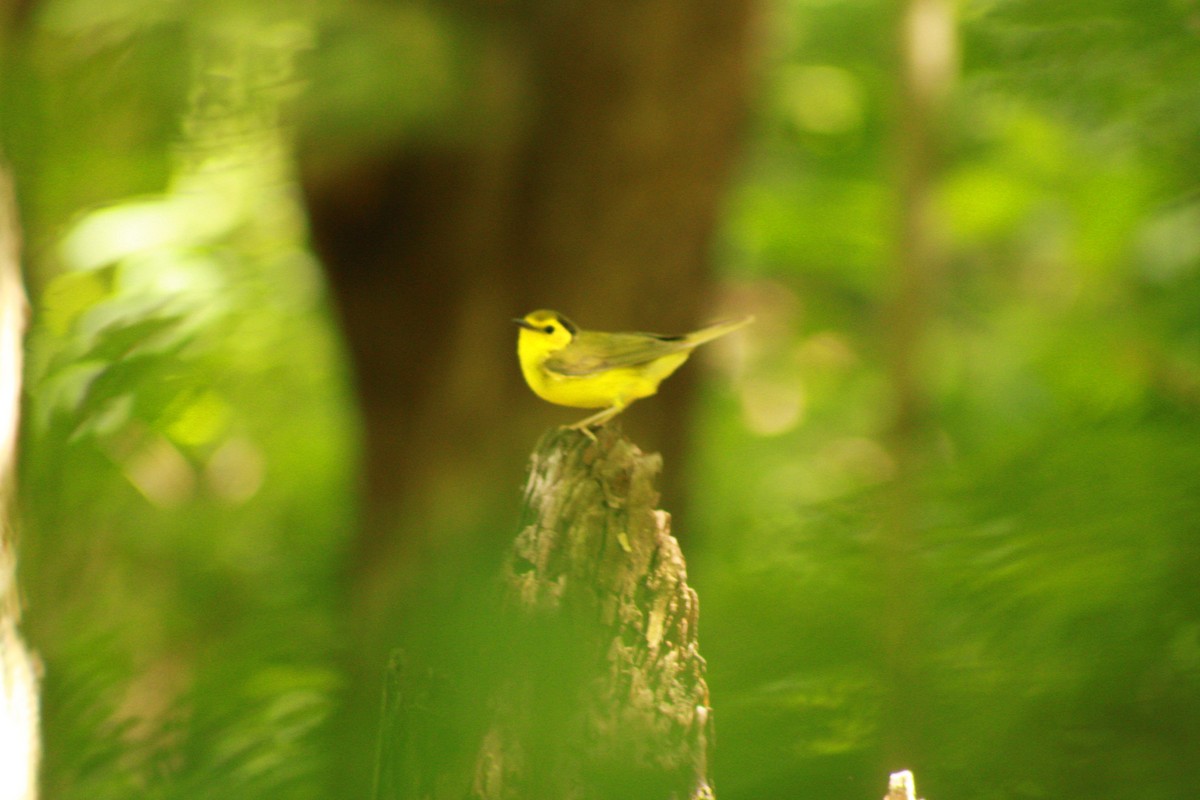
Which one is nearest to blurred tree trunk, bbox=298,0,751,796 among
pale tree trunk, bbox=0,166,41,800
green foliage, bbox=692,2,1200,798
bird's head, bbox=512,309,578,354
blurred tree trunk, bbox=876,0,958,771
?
blurred tree trunk, bbox=876,0,958,771

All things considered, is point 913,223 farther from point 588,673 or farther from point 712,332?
point 588,673

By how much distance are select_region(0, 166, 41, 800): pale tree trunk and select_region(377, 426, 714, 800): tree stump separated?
0.49 ft

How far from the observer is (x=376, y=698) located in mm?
519

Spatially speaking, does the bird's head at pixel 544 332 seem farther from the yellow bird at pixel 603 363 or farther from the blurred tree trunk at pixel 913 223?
the blurred tree trunk at pixel 913 223

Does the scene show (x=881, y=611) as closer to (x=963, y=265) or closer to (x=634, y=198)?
(x=634, y=198)

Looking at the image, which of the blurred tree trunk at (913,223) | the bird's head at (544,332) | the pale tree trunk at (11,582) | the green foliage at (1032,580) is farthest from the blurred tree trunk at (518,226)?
the pale tree trunk at (11,582)

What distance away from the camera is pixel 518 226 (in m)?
1.55

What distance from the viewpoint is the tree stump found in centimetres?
36

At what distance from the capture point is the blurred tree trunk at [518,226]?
145 centimetres

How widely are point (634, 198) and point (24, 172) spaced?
40.8 inches

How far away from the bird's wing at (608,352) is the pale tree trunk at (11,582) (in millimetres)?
383

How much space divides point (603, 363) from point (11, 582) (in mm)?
432

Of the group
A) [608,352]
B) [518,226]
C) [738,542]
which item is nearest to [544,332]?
[608,352]

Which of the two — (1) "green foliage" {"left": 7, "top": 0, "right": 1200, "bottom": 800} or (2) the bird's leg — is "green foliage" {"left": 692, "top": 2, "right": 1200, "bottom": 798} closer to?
(1) "green foliage" {"left": 7, "top": 0, "right": 1200, "bottom": 800}
